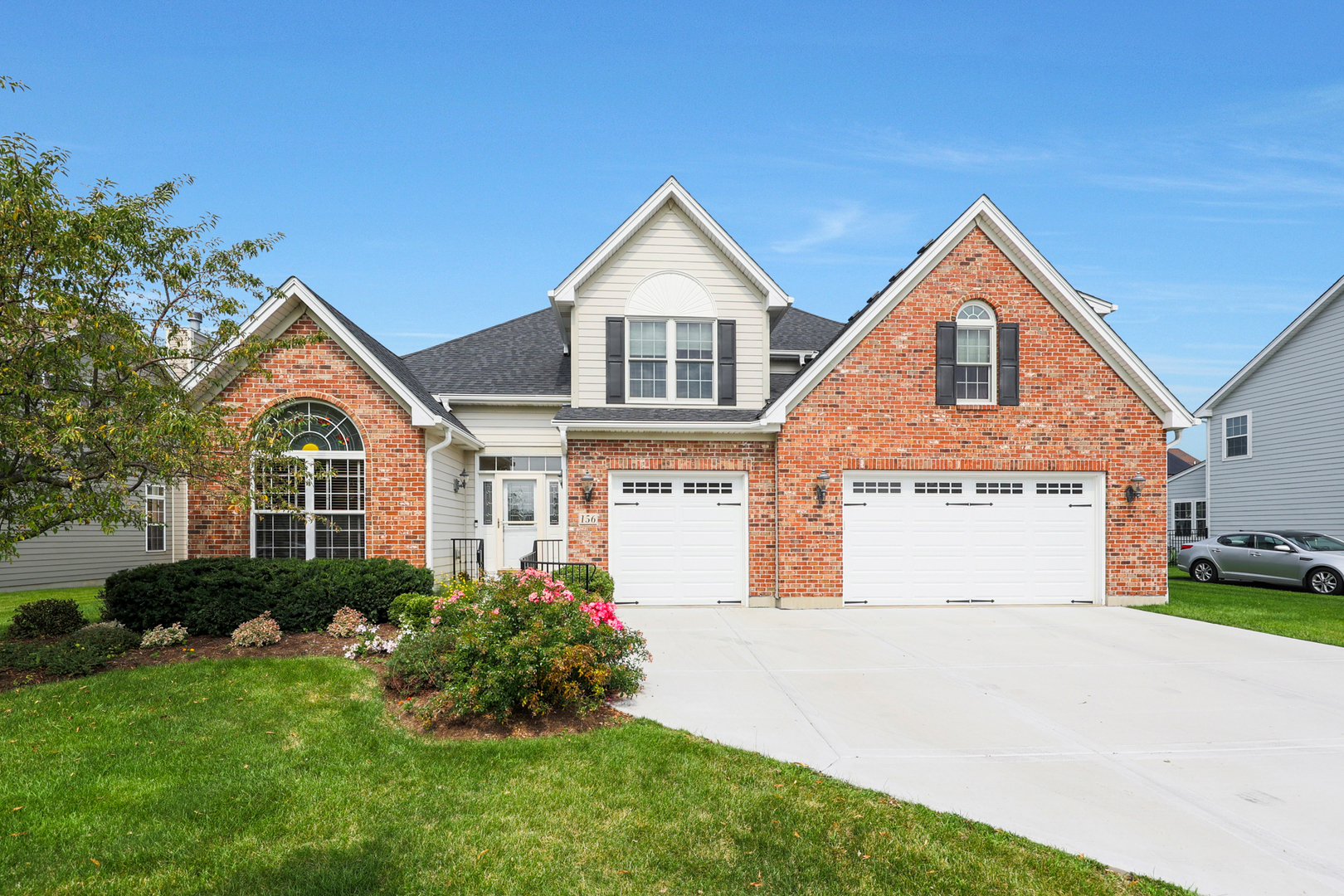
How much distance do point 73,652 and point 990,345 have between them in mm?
15078

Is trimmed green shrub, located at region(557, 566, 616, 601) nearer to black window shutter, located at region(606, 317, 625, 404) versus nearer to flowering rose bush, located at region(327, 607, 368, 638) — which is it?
flowering rose bush, located at region(327, 607, 368, 638)

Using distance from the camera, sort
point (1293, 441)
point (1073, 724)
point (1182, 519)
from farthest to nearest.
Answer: point (1182, 519), point (1293, 441), point (1073, 724)

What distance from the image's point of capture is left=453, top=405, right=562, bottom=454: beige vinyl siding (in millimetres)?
15086

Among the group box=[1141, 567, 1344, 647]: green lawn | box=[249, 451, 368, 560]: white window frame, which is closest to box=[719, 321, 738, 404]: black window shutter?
box=[249, 451, 368, 560]: white window frame

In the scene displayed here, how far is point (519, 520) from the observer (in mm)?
15008

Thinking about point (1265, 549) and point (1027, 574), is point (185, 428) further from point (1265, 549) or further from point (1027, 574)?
point (1265, 549)

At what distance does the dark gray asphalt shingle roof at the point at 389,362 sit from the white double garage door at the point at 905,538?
3.78m

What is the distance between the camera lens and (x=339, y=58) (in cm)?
1247

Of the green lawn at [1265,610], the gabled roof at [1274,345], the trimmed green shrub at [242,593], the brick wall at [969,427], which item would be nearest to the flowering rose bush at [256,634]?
the trimmed green shrub at [242,593]

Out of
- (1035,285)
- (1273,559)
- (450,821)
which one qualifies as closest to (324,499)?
(450,821)

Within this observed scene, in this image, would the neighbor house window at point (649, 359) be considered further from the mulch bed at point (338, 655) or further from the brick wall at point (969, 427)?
the mulch bed at point (338, 655)

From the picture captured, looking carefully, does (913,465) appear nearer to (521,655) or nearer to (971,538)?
(971,538)

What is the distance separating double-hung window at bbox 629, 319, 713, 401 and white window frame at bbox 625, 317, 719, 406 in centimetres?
2

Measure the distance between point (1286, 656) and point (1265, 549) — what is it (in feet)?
38.6
